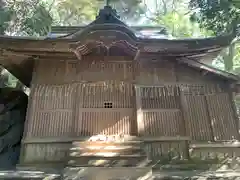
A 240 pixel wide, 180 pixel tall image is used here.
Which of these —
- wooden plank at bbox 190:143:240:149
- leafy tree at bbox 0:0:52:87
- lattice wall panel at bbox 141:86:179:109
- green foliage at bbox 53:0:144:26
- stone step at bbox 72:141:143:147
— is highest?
green foliage at bbox 53:0:144:26

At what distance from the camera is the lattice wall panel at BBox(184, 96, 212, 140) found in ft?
28.1

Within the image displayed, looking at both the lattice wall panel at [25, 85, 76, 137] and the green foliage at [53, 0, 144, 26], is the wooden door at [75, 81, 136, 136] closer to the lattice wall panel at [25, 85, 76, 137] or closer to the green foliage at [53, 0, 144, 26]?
the lattice wall panel at [25, 85, 76, 137]

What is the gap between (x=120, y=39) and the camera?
8.57m

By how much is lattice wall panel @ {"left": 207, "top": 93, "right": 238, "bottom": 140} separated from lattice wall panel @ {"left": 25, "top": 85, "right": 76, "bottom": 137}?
15.4 ft

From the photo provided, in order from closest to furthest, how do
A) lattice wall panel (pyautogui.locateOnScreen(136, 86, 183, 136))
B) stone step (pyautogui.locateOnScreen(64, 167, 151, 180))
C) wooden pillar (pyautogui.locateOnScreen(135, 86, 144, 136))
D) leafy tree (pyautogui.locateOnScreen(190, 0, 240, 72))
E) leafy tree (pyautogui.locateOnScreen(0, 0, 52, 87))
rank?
stone step (pyautogui.locateOnScreen(64, 167, 151, 180))
wooden pillar (pyautogui.locateOnScreen(135, 86, 144, 136))
lattice wall panel (pyautogui.locateOnScreen(136, 86, 183, 136))
leafy tree (pyautogui.locateOnScreen(190, 0, 240, 72))
leafy tree (pyautogui.locateOnScreen(0, 0, 52, 87))

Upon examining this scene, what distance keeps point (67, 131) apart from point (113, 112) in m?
1.58

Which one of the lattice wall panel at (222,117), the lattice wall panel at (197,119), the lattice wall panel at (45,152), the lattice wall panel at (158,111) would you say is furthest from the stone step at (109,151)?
the lattice wall panel at (222,117)

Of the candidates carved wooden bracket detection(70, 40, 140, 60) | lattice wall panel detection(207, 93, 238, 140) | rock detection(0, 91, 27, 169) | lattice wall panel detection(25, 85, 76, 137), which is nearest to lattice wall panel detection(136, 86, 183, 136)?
lattice wall panel detection(207, 93, 238, 140)

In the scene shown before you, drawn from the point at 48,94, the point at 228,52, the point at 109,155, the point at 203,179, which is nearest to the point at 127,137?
the point at 109,155

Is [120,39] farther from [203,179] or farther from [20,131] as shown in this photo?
[20,131]

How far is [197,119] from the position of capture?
877 cm

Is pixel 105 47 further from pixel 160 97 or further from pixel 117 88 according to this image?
pixel 160 97

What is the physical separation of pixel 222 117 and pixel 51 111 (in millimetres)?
5672

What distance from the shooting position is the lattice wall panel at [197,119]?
858cm
